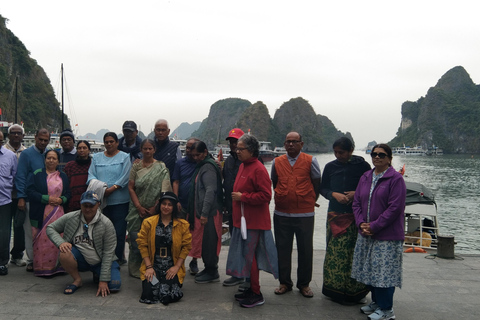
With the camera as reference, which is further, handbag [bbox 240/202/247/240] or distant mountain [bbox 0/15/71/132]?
distant mountain [bbox 0/15/71/132]

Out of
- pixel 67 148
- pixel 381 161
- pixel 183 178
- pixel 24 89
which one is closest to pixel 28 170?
pixel 67 148

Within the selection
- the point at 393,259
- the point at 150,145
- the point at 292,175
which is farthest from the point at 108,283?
the point at 393,259

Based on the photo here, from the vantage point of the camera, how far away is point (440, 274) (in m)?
4.95

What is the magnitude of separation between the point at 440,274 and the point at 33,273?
5.00 m

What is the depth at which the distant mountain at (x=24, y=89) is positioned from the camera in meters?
40.2

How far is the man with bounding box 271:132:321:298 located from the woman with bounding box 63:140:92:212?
229cm

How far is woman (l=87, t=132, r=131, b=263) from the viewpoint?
438cm

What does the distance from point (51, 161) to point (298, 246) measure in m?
2.94

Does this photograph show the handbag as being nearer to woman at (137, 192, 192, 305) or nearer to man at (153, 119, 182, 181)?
woman at (137, 192, 192, 305)

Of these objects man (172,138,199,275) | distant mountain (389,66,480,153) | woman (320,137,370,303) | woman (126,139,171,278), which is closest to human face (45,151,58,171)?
woman (126,139,171,278)

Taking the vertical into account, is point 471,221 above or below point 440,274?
below

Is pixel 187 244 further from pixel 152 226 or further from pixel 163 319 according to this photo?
pixel 163 319

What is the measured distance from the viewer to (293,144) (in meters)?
3.88

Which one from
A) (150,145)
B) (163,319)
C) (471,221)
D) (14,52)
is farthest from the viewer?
(14,52)
